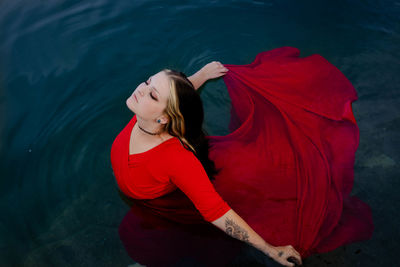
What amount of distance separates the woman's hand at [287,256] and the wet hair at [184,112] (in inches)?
25.8

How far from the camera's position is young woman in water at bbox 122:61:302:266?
1.57 metres

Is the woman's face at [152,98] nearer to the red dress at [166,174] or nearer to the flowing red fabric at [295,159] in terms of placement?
the red dress at [166,174]

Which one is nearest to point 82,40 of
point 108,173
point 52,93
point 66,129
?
point 52,93

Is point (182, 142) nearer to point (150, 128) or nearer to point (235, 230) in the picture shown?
point (150, 128)

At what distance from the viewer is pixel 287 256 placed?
1.75 m

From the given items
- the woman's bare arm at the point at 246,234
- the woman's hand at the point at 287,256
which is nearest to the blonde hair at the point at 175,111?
the woman's bare arm at the point at 246,234

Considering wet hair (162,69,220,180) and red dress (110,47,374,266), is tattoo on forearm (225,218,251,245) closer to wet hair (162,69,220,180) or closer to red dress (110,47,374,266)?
red dress (110,47,374,266)

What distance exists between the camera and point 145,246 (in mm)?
1978

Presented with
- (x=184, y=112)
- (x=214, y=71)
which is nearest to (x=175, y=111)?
(x=184, y=112)

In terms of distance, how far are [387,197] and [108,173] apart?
6.30 feet

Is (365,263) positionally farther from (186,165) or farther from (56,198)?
(56,198)

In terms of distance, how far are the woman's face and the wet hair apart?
0.02 m

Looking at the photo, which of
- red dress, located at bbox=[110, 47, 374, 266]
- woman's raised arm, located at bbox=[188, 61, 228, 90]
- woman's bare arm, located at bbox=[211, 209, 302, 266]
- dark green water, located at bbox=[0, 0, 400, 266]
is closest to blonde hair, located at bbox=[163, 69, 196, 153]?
woman's bare arm, located at bbox=[211, 209, 302, 266]

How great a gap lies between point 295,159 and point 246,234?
0.67 meters
